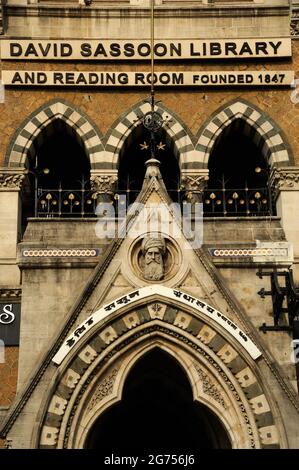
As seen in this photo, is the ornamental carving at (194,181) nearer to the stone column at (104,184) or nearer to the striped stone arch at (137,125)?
the striped stone arch at (137,125)

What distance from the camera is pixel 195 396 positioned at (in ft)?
69.8

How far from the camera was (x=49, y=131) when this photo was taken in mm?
27453

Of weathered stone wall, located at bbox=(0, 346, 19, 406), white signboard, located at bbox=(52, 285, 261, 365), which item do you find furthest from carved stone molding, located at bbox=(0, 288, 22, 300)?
white signboard, located at bbox=(52, 285, 261, 365)

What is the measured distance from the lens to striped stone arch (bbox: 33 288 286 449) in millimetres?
20797

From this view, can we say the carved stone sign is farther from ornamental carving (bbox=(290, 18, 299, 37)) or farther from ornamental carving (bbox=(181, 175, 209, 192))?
ornamental carving (bbox=(290, 18, 299, 37))

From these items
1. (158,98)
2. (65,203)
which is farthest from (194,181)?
(65,203)

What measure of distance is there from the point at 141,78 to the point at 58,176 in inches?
130

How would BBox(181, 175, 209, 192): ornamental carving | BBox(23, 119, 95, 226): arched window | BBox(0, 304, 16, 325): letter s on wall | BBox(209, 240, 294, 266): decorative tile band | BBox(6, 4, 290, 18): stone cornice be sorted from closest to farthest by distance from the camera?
1. BBox(209, 240, 294, 266): decorative tile band
2. BBox(0, 304, 16, 325): letter s on wall
3. BBox(181, 175, 209, 192): ornamental carving
4. BBox(23, 119, 95, 226): arched window
5. BBox(6, 4, 290, 18): stone cornice

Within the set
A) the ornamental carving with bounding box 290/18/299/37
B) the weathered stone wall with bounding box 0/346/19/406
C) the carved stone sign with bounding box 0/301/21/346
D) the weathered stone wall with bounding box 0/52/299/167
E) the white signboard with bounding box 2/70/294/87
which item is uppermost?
the ornamental carving with bounding box 290/18/299/37

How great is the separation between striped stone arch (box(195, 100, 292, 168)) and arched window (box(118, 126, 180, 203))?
3.43ft

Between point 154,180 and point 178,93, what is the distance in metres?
5.46
